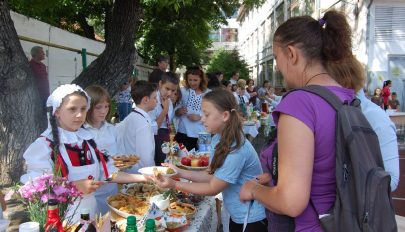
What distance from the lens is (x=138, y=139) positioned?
3.20 metres

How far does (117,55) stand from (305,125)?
504cm

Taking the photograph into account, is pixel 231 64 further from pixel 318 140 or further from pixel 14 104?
pixel 318 140

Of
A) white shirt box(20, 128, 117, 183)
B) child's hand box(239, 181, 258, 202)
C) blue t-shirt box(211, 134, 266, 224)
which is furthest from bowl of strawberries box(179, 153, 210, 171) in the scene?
child's hand box(239, 181, 258, 202)

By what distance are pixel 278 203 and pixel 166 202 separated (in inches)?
39.5

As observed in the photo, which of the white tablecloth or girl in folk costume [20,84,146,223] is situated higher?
girl in folk costume [20,84,146,223]

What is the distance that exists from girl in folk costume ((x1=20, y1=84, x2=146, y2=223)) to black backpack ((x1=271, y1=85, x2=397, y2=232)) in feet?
4.51

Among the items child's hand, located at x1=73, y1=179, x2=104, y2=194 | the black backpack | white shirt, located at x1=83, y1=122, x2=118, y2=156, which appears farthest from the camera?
white shirt, located at x1=83, y1=122, x2=118, y2=156

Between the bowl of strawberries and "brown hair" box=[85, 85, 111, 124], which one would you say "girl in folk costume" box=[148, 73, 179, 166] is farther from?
"brown hair" box=[85, 85, 111, 124]

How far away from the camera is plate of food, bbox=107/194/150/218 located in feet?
6.89

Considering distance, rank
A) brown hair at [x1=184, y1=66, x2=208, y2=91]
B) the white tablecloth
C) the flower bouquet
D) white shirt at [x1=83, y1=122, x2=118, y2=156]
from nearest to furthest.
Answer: the flower bouquet → the white tablecloth → white shirt at [x1=83, y1=122, x2=118, y2=156] → brown hair at [x1=184, y1=66, x2=208, y2=91]

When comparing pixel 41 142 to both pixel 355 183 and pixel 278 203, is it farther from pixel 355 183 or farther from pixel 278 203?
pixel 355 183

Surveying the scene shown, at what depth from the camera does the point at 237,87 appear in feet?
34.4

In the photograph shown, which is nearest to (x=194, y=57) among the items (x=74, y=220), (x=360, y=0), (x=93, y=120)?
(x=360, y=0)

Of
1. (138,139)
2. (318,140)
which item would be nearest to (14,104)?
(138,139)
